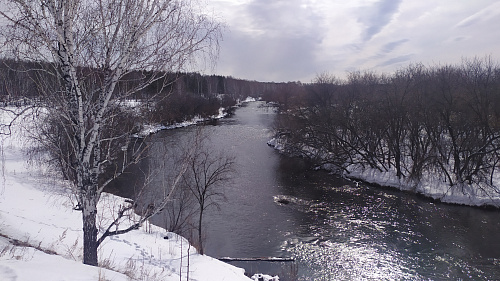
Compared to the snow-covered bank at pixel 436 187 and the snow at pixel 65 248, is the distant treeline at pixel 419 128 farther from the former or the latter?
the snow at pixel 65 248

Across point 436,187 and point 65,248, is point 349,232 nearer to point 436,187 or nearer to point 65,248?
point 436,187

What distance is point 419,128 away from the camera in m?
25.8

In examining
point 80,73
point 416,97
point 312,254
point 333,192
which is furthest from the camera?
point 416,97

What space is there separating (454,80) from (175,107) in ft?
120

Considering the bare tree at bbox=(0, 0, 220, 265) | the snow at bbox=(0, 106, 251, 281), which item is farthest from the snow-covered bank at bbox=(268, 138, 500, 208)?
the bare tree at bbox=(0, 0, 220, 265)

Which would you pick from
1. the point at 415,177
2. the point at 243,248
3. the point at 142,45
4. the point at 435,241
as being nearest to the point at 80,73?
the point at 142,45

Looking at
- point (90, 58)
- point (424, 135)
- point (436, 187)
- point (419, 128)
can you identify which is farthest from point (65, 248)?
point (424, 135)

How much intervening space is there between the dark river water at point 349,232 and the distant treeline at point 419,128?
162 inches

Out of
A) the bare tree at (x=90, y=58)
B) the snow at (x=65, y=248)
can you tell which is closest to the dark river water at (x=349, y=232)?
the snow at (x=65, y=248)

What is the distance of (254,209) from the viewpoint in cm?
1777

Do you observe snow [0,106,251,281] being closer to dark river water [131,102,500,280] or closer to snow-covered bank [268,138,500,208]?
dark river water [131,102,500,280]

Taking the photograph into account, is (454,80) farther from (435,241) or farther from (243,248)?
(243,248)

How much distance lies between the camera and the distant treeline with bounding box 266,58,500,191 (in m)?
22.7

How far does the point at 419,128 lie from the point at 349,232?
47.4 feet
